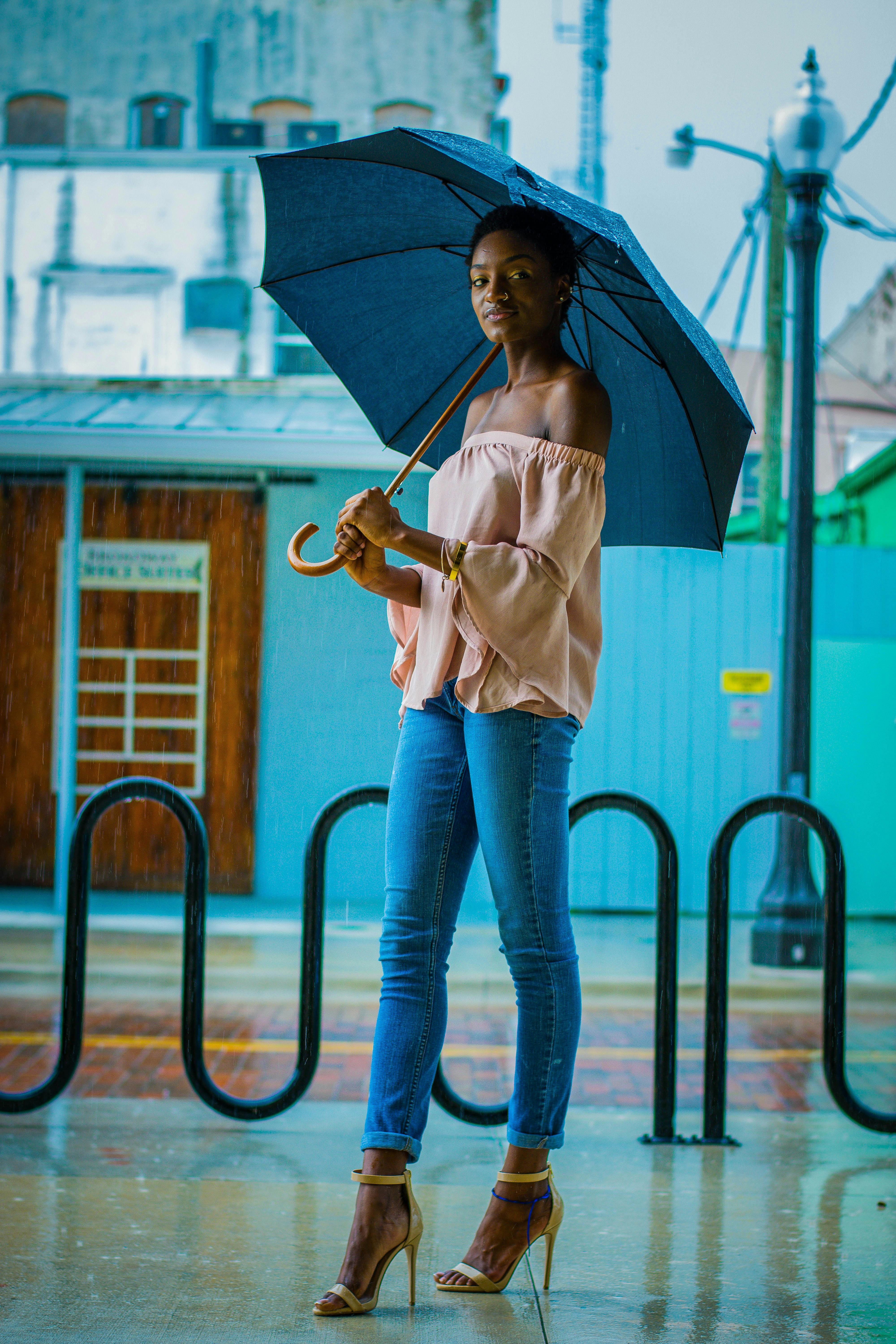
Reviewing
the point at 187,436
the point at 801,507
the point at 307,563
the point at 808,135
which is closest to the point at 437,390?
the point at 307,563

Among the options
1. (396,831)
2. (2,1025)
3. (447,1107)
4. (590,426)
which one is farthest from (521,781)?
(2,1025)

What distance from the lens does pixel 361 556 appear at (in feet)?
7.28

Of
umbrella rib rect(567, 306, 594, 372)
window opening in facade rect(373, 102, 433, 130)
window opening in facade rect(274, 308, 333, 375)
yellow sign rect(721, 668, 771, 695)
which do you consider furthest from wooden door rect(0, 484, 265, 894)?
umbrella rib rect(567, 306, 594, 372)

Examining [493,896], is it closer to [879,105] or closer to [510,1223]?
[510,1223]

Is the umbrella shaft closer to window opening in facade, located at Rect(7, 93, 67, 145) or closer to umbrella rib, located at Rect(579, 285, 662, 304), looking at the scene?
umbrella rib, located at Rect(579, 285, 662, 304)

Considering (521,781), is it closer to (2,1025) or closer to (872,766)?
(2,1025)

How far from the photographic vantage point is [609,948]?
7672 millimetres

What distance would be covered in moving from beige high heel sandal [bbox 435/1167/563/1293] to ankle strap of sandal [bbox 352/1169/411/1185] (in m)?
0.21

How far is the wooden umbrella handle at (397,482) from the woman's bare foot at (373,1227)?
3.33 ft

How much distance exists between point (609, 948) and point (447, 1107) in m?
4.43

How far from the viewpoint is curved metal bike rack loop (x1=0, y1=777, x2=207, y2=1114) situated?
3373 millimetres

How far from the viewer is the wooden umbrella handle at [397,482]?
2240 millimetres

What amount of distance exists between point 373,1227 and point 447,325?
1.89 metres

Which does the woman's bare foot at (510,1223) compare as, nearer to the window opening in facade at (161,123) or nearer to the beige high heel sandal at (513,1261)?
the beige high heel sandal at (513,1261)
